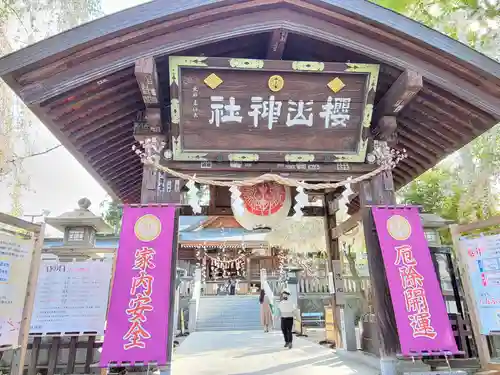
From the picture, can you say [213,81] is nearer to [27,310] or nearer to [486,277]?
[27,310]

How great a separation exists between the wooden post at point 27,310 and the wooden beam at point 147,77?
209 centimetres

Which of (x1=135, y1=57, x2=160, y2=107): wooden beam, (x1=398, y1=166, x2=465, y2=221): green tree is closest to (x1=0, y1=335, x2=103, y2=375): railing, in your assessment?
(x1=135, y1=57, x2=160, y2=107): wooden beam

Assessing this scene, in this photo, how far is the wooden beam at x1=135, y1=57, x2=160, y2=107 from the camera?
4.27 metres

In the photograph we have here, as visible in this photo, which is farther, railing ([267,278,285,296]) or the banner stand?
railing ([267,278,285,296])

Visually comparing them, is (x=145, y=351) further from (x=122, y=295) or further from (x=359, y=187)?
(x=359, y=187)

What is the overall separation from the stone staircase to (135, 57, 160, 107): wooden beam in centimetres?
1352

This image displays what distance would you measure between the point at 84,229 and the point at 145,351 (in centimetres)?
335

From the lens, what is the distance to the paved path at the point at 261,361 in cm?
623

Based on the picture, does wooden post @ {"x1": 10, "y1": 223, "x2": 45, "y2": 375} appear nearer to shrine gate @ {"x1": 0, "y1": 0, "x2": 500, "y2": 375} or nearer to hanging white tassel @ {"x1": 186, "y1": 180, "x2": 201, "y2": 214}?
shrine gate @ {"x1": 0, "y1": 0, "x2": 500, "y2": 375}

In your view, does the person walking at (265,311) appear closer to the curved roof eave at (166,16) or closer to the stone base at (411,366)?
the stone base at (411,366)

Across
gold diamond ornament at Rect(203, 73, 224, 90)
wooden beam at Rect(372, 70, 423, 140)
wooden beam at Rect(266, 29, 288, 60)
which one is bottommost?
wooden beam at Rect(372, 70, 423, 140)

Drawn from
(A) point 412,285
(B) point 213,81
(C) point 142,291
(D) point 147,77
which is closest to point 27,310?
(C) point 142,291

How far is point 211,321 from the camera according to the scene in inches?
651

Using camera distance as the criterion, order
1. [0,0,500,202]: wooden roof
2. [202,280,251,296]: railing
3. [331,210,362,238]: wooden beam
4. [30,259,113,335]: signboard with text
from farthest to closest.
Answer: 1. [202,280,251,296]: railing
2. [331,210,362,238]: wooden beam
3. [30,259,113,335]: signboard with text
4. [0,0,500,202]: wooden roof
